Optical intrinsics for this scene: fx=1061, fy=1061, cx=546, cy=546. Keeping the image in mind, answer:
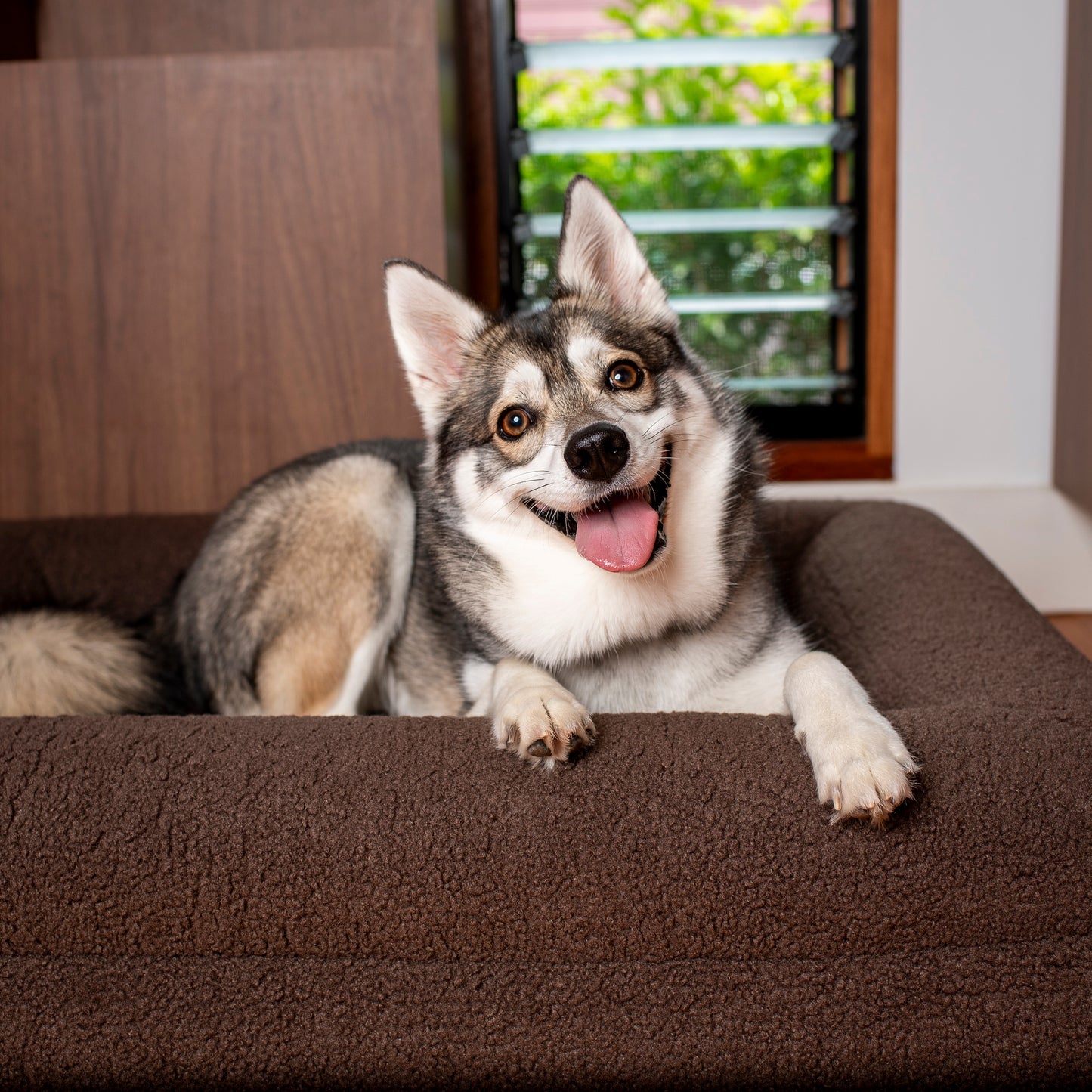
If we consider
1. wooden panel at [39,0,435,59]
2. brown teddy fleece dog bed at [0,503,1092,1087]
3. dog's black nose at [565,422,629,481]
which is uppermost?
wooden panel at [39,0,435,59]

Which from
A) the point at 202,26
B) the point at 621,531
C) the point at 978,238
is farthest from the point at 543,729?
the point at 202,26

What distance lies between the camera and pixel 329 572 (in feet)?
5.83

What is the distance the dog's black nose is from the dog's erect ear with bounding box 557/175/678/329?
0.37 meters

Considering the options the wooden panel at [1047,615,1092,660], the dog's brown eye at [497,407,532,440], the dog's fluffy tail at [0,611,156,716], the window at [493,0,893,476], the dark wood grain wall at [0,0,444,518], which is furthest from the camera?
the window at [493,0,893,476]

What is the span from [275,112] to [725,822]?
200 cm

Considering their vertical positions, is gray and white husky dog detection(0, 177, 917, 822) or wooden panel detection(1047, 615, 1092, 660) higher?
gray and white husky dog detection(0, 177, 917, 822)

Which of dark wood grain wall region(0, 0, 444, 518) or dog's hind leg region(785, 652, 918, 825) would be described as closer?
dog's hind leg region(785, 652, 918, 825)

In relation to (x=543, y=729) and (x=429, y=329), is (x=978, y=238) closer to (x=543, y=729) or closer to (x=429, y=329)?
(x=429, y=329)

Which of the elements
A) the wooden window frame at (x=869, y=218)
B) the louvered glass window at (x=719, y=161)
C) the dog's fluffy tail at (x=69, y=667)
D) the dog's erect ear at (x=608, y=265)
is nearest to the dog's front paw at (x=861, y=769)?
the dog's erect ear at (x=608, y=265)

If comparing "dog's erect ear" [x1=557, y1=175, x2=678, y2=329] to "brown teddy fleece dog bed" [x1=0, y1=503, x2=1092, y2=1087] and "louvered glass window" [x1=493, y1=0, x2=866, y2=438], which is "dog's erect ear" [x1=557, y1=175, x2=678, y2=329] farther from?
"louvered glass window" [x1=493, y1=0, x2=866, y2=438]

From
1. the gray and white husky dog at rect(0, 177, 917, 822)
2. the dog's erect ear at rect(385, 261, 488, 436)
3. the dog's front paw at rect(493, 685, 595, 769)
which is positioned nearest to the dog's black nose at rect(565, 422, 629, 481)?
the gray and white husky dog at rect(0, 177, 917, 822)

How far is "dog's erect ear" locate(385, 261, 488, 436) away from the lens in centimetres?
153

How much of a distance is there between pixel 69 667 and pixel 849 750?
1168 mm


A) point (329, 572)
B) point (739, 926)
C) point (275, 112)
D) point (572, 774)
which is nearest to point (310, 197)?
point (275, 112)
